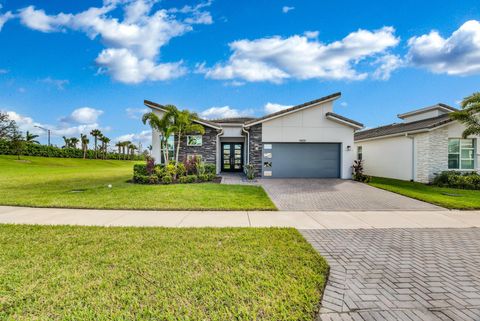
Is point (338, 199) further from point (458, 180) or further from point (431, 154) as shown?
point (431, 154)

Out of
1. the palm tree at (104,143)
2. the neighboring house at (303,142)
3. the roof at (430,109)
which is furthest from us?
the palm tree at (104,143)

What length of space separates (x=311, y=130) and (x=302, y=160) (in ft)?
6.79

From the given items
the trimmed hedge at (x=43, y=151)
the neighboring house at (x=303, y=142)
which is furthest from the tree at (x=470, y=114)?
the trimmed hedge at (x=43, y=151)

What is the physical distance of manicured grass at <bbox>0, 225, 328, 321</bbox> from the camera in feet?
7.52

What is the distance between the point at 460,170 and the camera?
45.7ft

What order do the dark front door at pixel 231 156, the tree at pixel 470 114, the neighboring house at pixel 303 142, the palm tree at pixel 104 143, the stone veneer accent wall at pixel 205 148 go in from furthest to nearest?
1. the palm tree at pixel 104 143
2. the dark front door at pixel 231 156
3. the stone veneer accent wall at pixel 205 148
4. the neighboring house at pixel 303 142
5. the tree at pixel 470 114

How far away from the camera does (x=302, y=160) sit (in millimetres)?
14742

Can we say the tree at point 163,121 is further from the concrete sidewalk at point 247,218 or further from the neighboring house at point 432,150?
the neighboring house at point 432,150

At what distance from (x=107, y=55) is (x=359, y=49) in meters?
15.7

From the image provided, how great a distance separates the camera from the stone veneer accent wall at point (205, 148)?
15549mm

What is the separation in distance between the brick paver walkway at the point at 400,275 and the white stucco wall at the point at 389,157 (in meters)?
11.4

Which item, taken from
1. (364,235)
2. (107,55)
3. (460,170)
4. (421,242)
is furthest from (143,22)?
(460,170)

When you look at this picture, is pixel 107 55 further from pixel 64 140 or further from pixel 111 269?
pixel 64 140

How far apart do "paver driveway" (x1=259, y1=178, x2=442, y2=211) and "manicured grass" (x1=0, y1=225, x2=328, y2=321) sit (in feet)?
11.8
